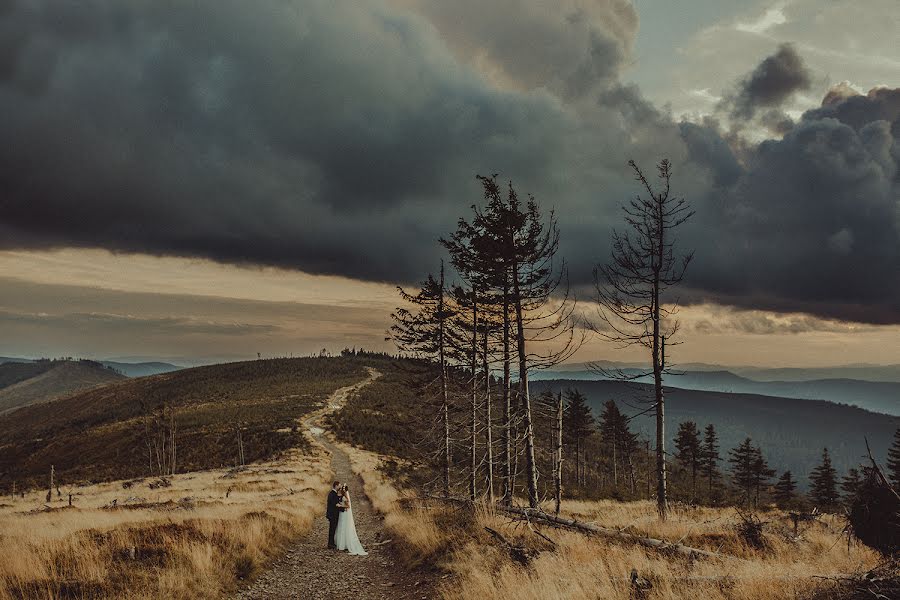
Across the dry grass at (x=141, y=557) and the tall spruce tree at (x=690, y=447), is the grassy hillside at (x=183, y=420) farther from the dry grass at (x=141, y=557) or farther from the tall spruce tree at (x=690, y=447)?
the tall spruce tree at (x=690, y=447)

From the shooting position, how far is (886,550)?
730cm

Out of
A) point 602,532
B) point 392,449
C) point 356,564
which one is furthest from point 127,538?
point 392,449

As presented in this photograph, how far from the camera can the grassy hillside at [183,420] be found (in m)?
64.2

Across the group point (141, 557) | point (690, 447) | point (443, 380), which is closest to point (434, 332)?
point (443, 380)

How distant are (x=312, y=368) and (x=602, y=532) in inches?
6522

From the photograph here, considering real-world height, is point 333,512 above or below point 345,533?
above

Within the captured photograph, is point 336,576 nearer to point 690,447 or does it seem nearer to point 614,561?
point 614,561

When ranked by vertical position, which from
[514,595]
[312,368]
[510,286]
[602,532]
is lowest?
[312,368]

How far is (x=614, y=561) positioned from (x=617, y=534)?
2882 millimetres

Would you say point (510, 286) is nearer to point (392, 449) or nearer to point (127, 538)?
point (127, 538)

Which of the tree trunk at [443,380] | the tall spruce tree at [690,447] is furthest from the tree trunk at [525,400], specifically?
the tall spruce tree at [690,447]

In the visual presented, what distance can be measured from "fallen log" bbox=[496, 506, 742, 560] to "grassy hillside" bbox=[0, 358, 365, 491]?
43686mm

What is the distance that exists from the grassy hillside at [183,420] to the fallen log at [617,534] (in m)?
43.7

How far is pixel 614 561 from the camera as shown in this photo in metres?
7.70
